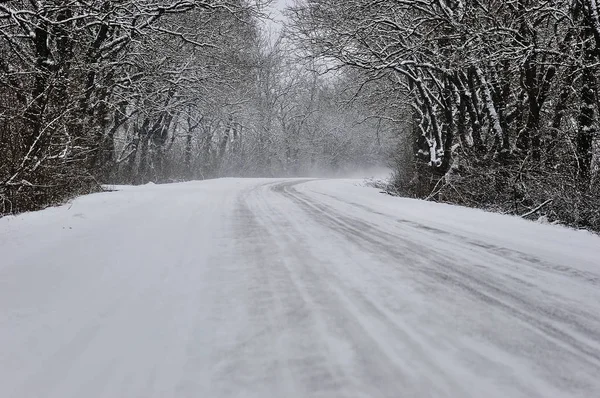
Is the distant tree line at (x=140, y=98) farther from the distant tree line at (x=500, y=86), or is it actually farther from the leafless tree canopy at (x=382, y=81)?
the distant tree line at (x=500, y=86)

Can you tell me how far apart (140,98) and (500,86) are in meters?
12.5

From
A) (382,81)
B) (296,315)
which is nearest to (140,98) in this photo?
(382,81)

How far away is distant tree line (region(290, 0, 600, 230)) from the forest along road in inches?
116

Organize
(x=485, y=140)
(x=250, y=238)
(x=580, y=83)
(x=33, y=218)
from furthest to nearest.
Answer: (x=485, y=140)
(x=580, y=83)
(x=33, y=218)
(x=250, y=238)

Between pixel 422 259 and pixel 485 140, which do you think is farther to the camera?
pixel 485 140

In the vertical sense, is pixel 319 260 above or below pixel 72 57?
below

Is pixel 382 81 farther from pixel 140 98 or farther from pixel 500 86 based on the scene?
pixel 140 98

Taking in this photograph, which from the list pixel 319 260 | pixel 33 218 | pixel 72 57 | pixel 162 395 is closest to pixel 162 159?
pixel 72 57

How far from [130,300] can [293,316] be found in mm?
1234

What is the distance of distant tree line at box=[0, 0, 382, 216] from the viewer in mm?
7223

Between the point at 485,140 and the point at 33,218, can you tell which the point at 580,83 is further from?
the point at 33,218

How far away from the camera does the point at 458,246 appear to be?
15.5 ft

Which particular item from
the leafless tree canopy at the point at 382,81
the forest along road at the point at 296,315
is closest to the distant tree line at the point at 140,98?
the leafless tree canopy at the point at 382,81

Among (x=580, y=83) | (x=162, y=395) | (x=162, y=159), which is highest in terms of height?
(x=580, y=83)
